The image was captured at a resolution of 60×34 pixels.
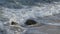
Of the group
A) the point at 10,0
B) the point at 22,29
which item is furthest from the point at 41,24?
the point at 10,0

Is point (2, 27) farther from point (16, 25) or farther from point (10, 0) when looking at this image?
point (10, 0)

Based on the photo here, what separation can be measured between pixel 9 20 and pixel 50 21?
1.61 meters

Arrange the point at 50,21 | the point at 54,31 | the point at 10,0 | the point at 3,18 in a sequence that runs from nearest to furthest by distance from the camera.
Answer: the point at 54,31 < the point at 50,21 < the point at 3,18 < the point at 10,0

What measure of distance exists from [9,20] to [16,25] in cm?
91

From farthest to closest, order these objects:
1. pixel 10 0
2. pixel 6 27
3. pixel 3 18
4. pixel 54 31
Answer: pixel 10 0 < pixel 3 18 < pixel 6 27 < pixel 54 31

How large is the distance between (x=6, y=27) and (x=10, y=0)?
278 inches

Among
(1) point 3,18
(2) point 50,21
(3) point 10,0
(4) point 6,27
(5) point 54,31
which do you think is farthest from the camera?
(3) point 10,0

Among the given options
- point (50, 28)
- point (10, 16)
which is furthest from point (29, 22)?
point (10, 16)

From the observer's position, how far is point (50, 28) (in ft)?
24.6

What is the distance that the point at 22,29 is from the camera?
24.8 ft

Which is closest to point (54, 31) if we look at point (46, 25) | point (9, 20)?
point (46, 25)

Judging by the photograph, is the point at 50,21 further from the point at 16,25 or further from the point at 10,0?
the point at 10,0

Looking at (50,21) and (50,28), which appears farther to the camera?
(50,21)

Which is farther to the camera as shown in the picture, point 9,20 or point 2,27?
point 9,20
